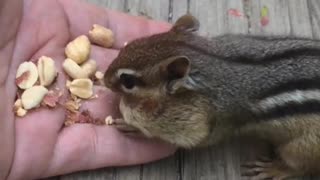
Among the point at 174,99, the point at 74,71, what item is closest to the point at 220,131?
the point at 174,99

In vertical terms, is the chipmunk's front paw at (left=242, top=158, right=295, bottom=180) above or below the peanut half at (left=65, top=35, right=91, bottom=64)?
below

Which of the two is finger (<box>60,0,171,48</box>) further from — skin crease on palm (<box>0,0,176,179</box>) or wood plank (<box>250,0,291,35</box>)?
wood plank (<box>250,0,291,35</box>)

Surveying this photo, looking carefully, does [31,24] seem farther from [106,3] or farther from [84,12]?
[106,3]

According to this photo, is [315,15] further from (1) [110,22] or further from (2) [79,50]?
(2) [79,50]

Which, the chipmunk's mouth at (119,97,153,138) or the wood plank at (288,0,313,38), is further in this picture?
the wood plank at (288,0,313,38)

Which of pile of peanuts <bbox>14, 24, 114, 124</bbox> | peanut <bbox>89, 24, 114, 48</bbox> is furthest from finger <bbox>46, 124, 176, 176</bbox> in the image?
peanut <bbox>89, 24, 114, 48</bbox>

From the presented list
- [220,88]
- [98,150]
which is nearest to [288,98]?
[220,88]

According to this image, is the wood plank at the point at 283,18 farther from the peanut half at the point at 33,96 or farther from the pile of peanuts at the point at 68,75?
the peanut half at the point at 33,96

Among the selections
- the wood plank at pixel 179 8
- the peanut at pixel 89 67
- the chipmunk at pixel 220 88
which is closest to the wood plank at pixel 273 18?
A: the wood plank at pixel 179 8
